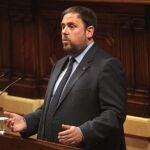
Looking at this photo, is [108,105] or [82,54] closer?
[108,105]

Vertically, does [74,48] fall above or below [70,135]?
above

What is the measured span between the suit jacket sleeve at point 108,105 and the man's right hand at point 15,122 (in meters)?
0.39

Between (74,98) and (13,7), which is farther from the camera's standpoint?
(13,7)

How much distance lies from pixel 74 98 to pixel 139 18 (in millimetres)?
1237

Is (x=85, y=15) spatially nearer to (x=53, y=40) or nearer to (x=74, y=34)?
(x=74, y=34)

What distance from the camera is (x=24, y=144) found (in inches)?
86.8

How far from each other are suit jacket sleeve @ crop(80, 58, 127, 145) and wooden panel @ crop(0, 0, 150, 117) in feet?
3.54

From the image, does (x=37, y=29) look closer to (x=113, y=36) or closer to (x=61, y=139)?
(x=113, y=36)

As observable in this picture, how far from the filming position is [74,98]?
2510 mm

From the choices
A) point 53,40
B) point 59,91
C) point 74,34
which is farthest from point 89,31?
point 53,40

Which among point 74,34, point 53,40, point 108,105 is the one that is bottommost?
point 108,105

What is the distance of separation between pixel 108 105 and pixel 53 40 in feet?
6.27

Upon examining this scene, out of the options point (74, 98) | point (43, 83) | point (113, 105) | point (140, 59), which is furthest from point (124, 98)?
point (43, 83)

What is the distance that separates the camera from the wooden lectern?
2.12 m
